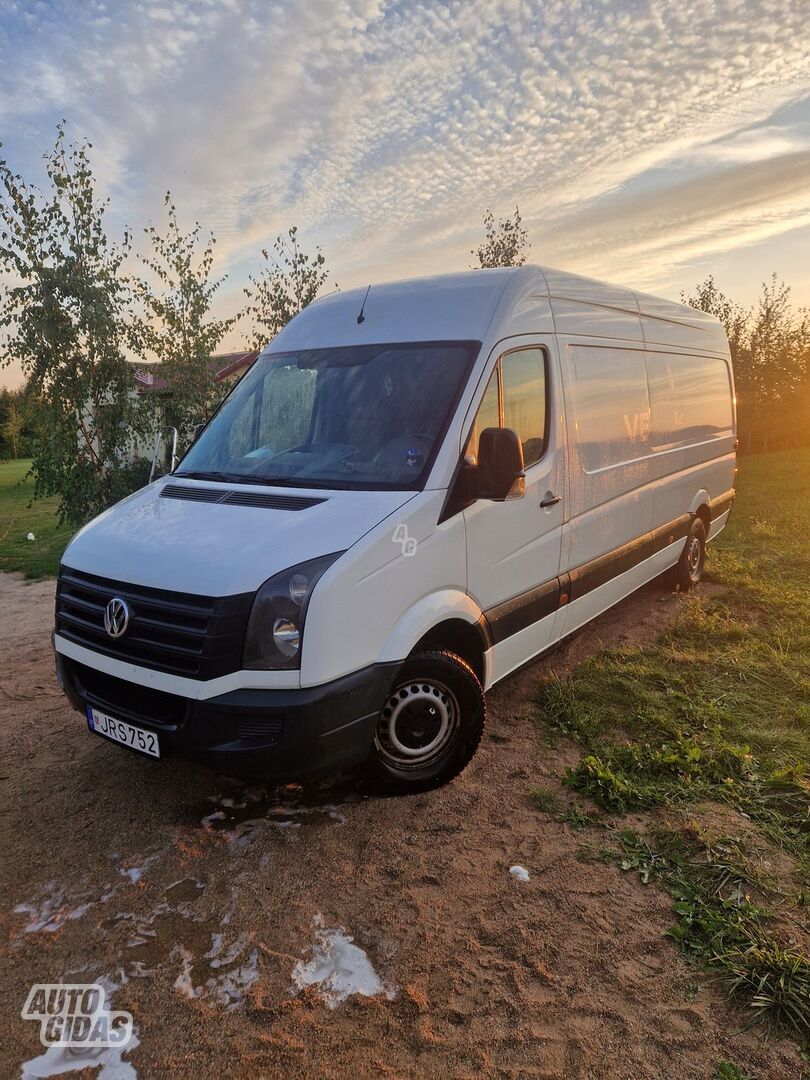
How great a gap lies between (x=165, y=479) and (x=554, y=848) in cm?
287

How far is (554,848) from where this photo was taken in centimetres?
325

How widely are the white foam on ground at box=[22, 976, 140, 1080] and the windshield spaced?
2312mm

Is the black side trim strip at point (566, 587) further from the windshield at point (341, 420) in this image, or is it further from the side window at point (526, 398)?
the windshield at point (341, 420)

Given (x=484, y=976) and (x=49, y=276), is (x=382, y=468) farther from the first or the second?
(x=49, y=276)

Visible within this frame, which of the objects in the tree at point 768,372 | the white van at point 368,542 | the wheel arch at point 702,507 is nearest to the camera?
the white van at point 368,542

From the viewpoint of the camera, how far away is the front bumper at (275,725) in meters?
2.90

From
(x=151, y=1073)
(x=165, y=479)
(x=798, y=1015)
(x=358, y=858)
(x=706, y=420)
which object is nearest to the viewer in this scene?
(x=151, y=1073)

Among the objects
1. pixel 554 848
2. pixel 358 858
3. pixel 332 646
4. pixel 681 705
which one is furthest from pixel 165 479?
pixel 681 705

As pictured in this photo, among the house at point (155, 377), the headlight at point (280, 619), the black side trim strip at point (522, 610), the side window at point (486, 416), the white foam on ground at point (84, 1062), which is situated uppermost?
the house at point (155, 377)

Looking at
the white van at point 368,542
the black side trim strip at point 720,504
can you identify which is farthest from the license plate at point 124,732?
the black side trim strip at point 720,504

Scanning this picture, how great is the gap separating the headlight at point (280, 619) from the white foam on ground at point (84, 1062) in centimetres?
131

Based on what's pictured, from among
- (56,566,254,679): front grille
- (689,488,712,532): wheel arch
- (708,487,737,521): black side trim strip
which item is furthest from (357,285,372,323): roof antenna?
(708,487,737,521): black side trim strip

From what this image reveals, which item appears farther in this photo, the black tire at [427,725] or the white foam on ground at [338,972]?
the black tire at [427,725]

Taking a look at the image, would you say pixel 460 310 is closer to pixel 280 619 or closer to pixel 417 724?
pixel 280 619
